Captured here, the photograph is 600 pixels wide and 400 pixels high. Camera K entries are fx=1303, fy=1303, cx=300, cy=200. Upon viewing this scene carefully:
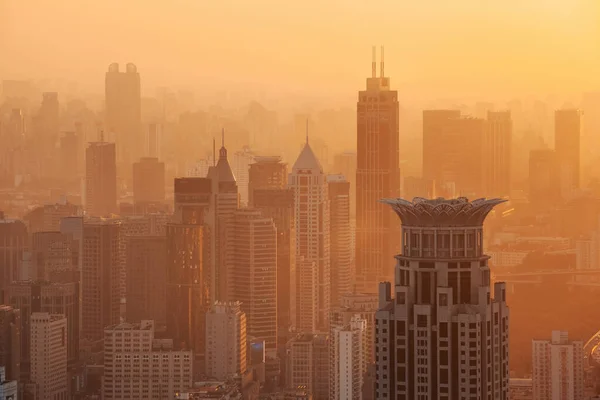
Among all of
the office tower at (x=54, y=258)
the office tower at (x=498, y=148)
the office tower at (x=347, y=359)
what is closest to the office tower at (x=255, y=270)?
the office tower at (x=347, y=359)

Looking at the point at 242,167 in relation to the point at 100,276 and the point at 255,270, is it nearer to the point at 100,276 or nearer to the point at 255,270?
the point at 255,270

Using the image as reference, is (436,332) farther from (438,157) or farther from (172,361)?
(172,361)

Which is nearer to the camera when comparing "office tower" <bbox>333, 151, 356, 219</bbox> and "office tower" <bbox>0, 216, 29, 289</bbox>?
"office tower" <bbox>0, 216, 29, 289</bbox>

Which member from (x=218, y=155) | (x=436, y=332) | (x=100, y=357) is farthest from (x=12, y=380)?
(x=436, y=332)

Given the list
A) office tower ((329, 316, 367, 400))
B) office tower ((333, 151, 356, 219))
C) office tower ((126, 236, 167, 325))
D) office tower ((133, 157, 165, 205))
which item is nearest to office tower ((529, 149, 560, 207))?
office tower ((329, 316, 367, 400))

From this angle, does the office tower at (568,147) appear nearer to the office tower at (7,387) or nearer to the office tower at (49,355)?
the office tower at (49,355)

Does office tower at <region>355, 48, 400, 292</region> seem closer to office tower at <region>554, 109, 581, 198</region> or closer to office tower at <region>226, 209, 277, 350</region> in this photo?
office tower at <region>226, 209, 277, 350</region>
